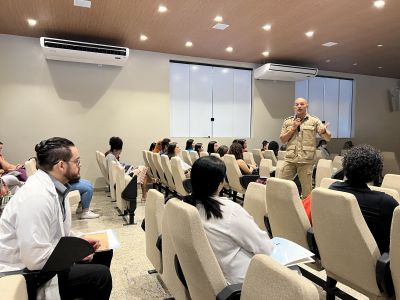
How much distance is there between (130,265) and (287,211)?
62.4 inches

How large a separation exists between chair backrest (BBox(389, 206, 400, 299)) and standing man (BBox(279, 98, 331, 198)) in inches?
93.8

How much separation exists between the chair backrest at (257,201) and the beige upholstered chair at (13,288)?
166 centimetres

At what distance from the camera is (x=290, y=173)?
4.00 m

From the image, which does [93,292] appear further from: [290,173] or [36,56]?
[36,56]

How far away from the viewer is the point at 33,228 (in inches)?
56.4

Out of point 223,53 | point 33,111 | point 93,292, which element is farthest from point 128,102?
point 93,292

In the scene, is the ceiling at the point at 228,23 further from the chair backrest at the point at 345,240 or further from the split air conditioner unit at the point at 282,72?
the chair backrest at the point at 345,240

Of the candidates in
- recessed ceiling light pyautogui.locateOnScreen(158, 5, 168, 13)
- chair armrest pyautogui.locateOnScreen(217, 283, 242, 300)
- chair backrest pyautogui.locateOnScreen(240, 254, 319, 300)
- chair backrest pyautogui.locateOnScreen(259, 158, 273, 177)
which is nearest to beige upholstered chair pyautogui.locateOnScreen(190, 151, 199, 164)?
chair backrest pyautogui.locateOnScreen(259, 158, 273, 177)

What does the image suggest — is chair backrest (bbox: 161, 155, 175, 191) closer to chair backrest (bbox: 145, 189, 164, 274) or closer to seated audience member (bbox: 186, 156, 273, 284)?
chair backrest (bbox: 145, 189, 164, 274)

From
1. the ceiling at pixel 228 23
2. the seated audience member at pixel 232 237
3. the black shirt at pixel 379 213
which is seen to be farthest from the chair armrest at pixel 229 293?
the ceiling at pixel 228 23

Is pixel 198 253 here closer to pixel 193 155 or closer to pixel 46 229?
pixel 46 229

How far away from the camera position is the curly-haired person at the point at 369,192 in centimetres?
171

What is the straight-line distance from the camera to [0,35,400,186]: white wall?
6301mm

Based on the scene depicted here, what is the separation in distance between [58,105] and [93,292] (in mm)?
5853
